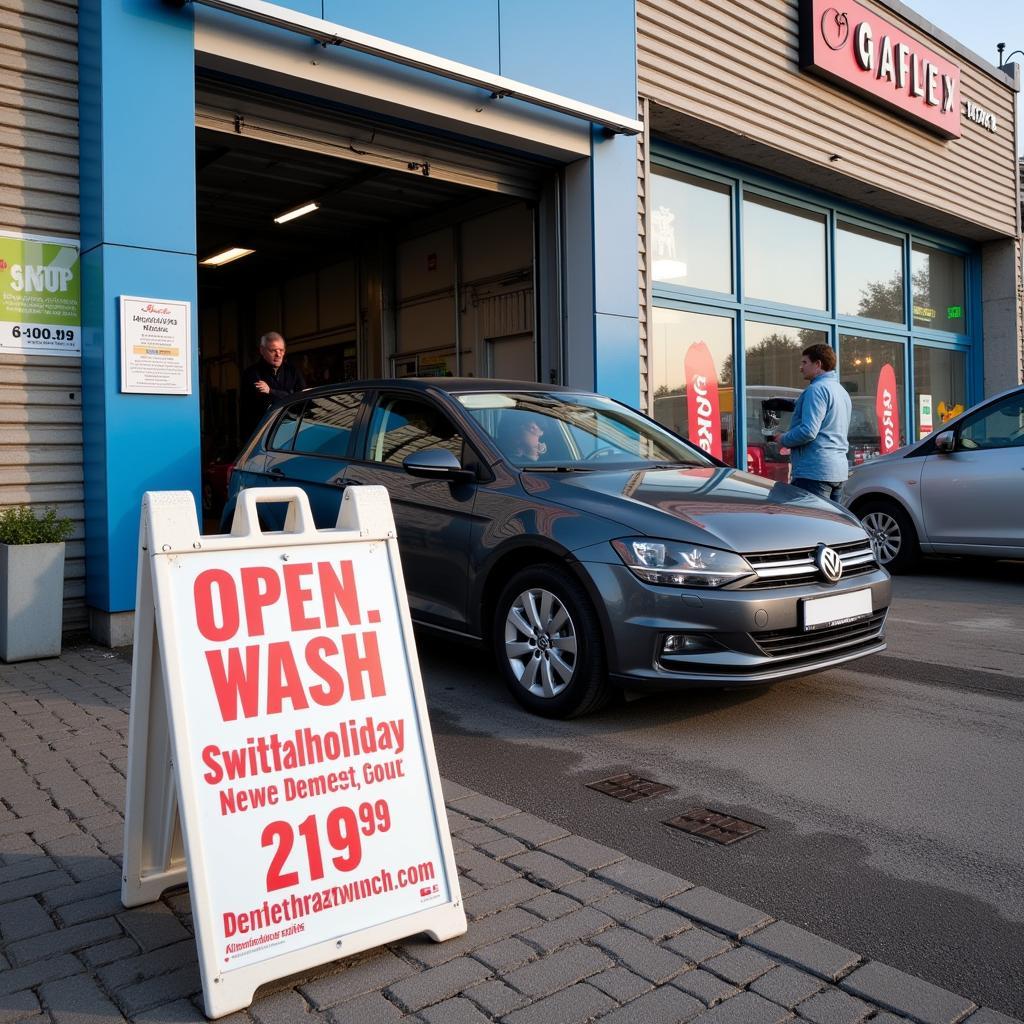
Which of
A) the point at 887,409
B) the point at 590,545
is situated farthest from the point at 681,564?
the point at 887,409

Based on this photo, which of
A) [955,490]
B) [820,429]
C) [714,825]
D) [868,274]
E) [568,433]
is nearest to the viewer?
[714,825]

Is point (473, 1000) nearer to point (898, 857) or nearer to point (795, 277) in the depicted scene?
point (898, 857)

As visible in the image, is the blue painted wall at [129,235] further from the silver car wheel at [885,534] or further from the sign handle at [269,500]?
the silver car wheel at [885,534]

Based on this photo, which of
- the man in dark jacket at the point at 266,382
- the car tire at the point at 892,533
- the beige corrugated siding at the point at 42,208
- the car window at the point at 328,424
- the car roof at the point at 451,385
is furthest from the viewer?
the car tire at the point at 892,533

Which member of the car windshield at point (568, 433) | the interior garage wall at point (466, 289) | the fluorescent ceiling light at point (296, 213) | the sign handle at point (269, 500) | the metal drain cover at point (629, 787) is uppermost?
the fluorescent ceiling light at point (296, 213)

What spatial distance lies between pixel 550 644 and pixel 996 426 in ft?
18.5

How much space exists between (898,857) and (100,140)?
6.00m

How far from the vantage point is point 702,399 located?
11.9 meters

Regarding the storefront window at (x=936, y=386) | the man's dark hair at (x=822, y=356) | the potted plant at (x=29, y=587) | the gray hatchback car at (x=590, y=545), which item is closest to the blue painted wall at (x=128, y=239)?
the potted plant at (x=29, y=587)

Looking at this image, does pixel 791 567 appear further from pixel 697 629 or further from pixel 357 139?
pixel 357 139

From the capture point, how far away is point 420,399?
19.0 feet

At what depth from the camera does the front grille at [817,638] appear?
4398mm

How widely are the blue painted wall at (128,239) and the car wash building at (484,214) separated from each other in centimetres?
2

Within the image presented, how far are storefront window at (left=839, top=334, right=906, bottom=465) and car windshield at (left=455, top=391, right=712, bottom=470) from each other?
9.02 meters
